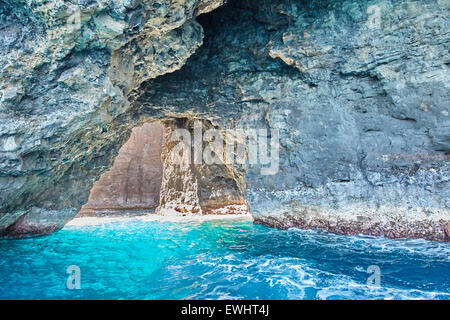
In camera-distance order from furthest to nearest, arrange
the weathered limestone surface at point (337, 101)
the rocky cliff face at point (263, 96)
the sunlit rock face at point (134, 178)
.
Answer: the sunlit rock face at point (134, 178)
the weathered limestone surface at point (337, 101)
the rocky cliff face at point (263, 96)

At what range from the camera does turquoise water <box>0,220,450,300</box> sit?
14.8ft

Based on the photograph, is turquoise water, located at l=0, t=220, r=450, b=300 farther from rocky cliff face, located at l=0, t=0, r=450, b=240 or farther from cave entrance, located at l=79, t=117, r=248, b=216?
cave entrance, located at l=79, t=117, r=248, b=216

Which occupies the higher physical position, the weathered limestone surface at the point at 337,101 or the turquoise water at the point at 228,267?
the weathered limestone surface at the point at 337,101

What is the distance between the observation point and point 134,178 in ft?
79.2

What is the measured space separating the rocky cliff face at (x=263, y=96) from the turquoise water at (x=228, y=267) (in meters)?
1.42

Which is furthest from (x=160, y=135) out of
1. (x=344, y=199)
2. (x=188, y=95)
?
(x=344, y=199)

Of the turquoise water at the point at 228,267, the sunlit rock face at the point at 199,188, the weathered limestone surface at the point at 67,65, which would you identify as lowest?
the turquoise water at the point at 228,267

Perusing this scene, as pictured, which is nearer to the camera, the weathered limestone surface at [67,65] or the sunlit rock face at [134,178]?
the weathered limestone surface at [67,65]

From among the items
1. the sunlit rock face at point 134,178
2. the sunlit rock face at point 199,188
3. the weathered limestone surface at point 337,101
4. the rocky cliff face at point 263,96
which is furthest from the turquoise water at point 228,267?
the sunlit rock face at point 134,178

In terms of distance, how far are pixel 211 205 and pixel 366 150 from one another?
31.0 feet

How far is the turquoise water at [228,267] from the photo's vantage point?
4504mm

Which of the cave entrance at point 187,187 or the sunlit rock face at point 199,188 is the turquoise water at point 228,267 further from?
the sunlit rock face at point 199,188

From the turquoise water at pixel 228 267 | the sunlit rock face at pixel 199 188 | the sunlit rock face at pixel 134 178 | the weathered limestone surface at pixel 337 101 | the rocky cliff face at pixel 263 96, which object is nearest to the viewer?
the turquoise water at pixel 228 267

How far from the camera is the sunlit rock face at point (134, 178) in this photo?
23.3 meters
